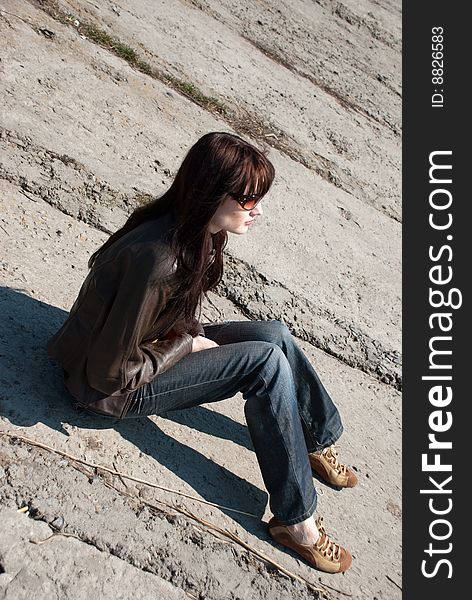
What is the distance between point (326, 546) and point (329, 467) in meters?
0.41

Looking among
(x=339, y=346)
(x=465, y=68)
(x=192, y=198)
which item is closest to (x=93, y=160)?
(x=339, y=346)

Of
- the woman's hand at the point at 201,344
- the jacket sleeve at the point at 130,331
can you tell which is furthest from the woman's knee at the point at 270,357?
the jacket sleeve at the point at 130,331

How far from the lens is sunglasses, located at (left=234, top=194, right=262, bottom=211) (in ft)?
8.90

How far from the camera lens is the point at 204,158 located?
2648mm

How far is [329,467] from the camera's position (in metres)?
3.38

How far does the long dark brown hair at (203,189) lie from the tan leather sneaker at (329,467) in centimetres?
102

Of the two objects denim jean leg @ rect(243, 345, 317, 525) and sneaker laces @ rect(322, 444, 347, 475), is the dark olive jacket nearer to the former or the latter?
denim jean leg @ rect(243, 345, 317, 525)

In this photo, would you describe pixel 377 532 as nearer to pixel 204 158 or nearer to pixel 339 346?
pixel 339 346

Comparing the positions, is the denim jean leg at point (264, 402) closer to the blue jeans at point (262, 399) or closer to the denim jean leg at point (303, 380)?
the blue jeans at point (262, 399)

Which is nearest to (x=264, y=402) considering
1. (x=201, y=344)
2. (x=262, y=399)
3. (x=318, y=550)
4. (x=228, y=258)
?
(x=262, y=399)

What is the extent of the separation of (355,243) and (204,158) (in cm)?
253

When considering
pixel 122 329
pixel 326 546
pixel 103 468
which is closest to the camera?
pixel 122 329

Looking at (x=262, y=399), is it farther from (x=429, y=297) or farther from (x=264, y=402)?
(x=429, y=297)

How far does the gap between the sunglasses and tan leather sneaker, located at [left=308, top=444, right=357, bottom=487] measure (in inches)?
44.7
